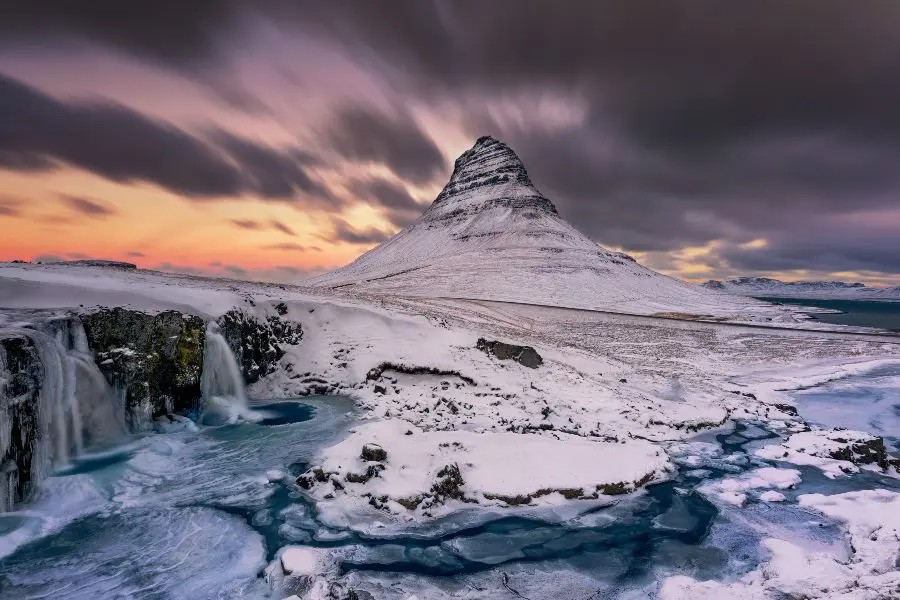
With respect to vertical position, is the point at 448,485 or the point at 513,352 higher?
the point at 513,352

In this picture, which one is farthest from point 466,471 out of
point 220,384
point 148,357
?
point 148,357

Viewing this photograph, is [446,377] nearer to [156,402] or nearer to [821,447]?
[156,402]

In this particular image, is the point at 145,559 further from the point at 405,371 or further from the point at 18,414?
the point at 405,371

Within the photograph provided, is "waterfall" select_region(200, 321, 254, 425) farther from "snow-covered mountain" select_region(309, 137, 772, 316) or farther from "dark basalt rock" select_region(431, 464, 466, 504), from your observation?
"snow-covered mountain" select_region(309, 137, 772, 316)

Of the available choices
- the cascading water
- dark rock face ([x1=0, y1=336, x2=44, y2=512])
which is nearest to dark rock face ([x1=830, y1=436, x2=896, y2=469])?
dark rock face ([x1=0, y1=336, x2=44, y2=512])

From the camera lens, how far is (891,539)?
11383mm

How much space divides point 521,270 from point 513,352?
106 metres

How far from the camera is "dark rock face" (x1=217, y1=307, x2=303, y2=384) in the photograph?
24.7 metres

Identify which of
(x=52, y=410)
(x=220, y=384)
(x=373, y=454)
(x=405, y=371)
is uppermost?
(x=405, y=371)

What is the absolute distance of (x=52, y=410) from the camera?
15477 mm

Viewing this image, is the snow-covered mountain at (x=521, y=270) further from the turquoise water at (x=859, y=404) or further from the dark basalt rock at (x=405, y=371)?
the dark basalt rock at (x=405, y=371)

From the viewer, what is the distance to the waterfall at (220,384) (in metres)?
21.5

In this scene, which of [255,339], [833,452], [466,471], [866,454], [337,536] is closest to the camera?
[337,536]

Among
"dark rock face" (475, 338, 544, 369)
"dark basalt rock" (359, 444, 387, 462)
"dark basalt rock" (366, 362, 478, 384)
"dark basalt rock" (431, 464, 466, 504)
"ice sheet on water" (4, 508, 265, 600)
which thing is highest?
"dark rock face" (475, 338, 544, 369)
